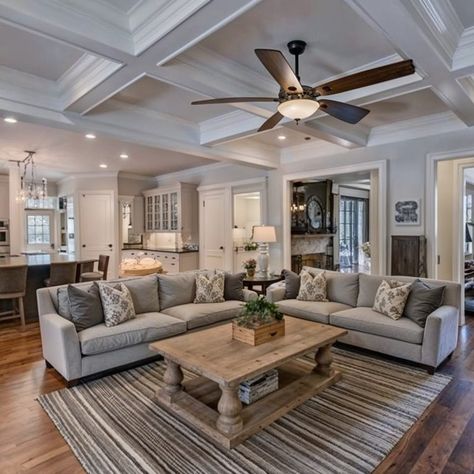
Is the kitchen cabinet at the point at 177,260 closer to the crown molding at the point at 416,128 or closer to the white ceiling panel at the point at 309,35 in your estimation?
the crown molding at the point at 416,128

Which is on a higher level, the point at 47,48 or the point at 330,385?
the point at 47,48

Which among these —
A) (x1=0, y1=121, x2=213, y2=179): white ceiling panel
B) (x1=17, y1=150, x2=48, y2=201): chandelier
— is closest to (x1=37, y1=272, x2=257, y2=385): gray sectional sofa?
(x1=0, y1=121, x2=213, y2=179): white ceiling panel

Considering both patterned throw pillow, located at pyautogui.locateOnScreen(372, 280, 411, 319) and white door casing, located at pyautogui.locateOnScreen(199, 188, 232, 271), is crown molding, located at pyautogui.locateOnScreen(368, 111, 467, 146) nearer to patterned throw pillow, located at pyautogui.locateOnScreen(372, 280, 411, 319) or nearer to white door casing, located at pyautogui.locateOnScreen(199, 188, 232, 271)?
patterned throw pillow, located at pyautogui.locateOnScreen(372, 280, 411, 319)

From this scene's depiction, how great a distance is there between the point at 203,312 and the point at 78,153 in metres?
4.12

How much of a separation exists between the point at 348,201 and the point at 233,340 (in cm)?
823

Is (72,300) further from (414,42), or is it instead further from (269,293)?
(414,42)

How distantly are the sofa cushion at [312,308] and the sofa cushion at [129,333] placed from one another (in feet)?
4.60

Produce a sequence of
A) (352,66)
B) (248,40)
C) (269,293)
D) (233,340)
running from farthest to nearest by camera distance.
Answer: (269,293) → (352,66) → (233,340) → (248,40)

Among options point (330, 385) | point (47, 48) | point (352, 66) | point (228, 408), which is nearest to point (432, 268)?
point (330, 385)

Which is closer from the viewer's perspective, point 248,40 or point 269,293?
point 248,40

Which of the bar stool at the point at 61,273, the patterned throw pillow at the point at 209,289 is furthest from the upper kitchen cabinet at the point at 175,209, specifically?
the patterned throw pillow at the point at 209,289

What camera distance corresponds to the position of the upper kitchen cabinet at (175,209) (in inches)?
320

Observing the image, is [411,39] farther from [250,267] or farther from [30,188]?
[30,188]

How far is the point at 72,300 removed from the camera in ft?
11.1
